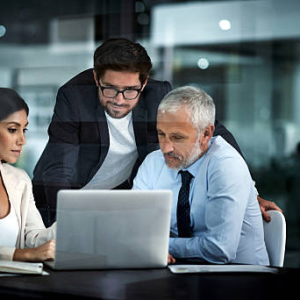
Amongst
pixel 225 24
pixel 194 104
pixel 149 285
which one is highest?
pixel 225 24

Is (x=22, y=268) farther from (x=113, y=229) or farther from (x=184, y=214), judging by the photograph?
(x=184, y=214)

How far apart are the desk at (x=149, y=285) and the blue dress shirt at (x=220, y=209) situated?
0.39m

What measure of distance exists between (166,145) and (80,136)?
447 mm

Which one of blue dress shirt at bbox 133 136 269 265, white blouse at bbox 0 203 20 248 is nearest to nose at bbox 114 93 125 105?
blue dress shirt at bbox 133 136 269 265

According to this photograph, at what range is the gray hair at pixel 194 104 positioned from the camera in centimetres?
278

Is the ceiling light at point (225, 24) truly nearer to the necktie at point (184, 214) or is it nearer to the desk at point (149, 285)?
the necktie at point (184, 214)

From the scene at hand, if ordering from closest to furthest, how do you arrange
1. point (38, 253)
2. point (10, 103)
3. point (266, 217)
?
point (38, 253)
point (266, 217)
point (10, 103)

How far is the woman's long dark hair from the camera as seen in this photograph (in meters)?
3.06

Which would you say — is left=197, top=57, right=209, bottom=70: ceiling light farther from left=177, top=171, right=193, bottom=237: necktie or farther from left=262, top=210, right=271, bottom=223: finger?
left=262, top=210, right=271, bottom=223: finger

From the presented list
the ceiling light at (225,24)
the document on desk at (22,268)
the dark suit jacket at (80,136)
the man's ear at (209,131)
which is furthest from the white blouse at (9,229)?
the ceiling light at (225,24)

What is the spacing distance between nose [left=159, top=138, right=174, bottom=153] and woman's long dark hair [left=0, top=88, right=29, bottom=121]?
71 cm

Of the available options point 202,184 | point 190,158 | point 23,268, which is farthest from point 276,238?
point 23,268

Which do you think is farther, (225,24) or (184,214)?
(225,24)

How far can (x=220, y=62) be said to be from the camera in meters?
2.97
